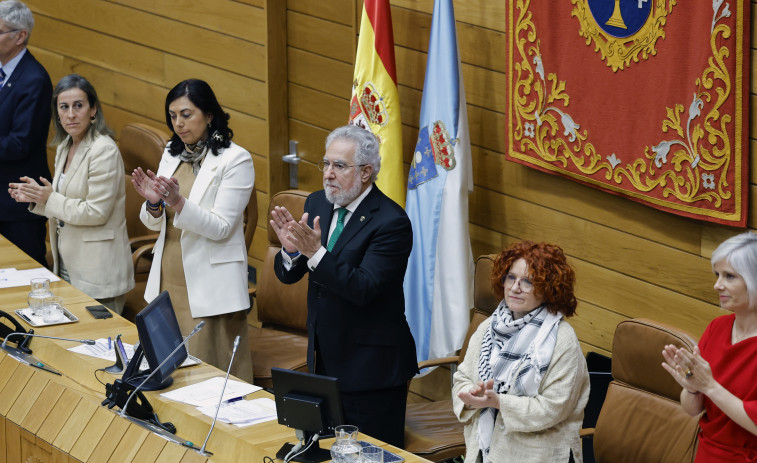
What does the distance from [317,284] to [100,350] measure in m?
0.88

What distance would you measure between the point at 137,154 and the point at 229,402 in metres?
2.82

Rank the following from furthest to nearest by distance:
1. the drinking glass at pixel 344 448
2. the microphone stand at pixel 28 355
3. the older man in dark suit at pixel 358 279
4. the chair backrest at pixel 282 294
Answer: the chair backrest at pixel 282 294 < the microphone stand at pixel 28 355 < the older man in dark suit at pixel 358 279 < the drinking glass at pixel 344 448

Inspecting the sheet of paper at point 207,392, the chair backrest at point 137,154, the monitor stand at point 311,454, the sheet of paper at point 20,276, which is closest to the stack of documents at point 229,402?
the sheet of paper at point 207,392

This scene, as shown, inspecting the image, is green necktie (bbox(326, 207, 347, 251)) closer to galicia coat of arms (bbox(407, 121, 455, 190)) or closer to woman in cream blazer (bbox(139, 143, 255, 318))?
woman in cream blazer (bbox(139, 143, 255, 318))

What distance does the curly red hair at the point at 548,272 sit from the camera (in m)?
3.30

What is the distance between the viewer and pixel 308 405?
3.09 m

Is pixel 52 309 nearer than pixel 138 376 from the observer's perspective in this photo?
No

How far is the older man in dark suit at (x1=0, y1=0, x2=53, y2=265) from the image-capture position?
5082 millimetres

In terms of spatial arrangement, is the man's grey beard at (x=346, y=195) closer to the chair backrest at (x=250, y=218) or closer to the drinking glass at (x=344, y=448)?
the drinking glass at (x=344, y=448)

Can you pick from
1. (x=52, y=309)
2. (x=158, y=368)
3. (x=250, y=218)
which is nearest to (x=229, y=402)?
(x=158, y=368)

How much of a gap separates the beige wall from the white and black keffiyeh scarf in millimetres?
901

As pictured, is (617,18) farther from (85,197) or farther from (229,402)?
(85,197)

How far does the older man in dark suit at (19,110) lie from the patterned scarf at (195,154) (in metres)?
1.23

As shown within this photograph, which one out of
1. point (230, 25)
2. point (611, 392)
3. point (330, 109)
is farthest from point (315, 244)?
point (230, 25)
